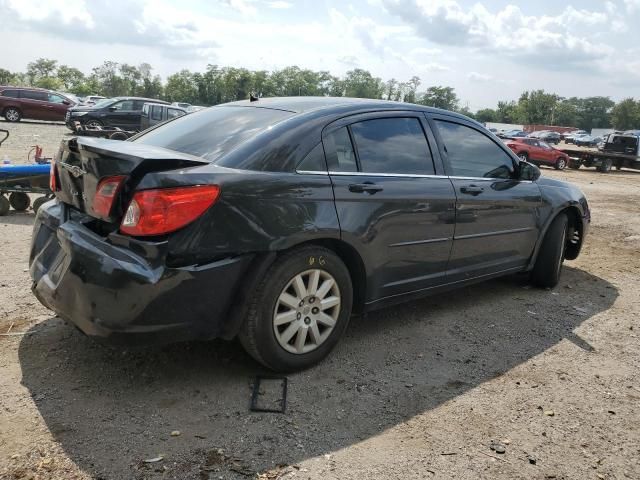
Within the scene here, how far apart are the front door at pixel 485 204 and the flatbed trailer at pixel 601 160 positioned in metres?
22.4

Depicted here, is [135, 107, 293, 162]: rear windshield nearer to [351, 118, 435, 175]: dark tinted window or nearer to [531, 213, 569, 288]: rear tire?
[351, 118, 435, 175]: dark tinted window

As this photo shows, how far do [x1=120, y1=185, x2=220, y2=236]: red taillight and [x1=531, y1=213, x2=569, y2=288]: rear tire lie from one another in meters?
3.67

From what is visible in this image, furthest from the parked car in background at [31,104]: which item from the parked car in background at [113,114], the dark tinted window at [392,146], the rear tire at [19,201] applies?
the dark tinted window at [392,146]

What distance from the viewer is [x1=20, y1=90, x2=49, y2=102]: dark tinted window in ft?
82.6

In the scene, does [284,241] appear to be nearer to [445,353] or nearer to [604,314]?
[445,353]

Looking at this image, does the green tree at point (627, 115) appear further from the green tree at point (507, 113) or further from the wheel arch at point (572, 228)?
the wheel arch at point (572, 228)

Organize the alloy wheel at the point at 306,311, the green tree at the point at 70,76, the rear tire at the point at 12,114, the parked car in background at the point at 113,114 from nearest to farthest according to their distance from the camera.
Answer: the alloy wheel at the point at 306,311, the parked car in background at the point at 113,114, the rear tire at the point at 12,114, the green tree at the point at 70,76

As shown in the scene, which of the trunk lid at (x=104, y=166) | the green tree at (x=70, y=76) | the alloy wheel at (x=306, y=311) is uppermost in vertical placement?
the green tree at (x=70, y=76)

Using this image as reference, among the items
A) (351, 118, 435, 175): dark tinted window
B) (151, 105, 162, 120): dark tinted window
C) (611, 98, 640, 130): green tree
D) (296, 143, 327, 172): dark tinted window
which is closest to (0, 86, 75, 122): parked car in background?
(151, 105, 162, 120): dark tinted window

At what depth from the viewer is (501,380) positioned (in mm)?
3471

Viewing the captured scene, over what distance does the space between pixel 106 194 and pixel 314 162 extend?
1172mm

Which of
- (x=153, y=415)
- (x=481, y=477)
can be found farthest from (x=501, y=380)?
(x=153, y=415)

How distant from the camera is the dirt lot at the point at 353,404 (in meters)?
2.53

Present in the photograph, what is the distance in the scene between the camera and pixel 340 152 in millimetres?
3453
